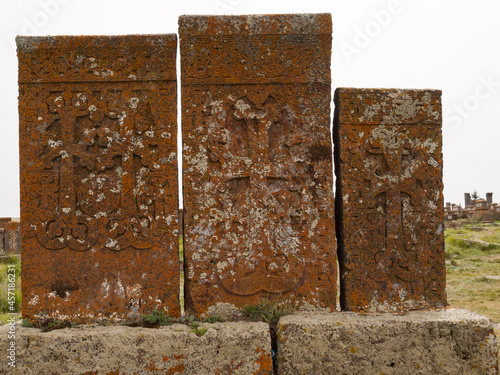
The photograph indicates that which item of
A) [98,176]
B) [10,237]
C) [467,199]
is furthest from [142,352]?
[467,199]

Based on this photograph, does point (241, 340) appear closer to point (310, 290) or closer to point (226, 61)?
point (310, 290)

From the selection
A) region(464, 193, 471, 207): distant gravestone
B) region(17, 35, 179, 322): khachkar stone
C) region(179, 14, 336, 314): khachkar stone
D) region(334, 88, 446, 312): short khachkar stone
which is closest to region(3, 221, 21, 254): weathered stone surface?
region(17, 35, 179, 322): khachkar stone

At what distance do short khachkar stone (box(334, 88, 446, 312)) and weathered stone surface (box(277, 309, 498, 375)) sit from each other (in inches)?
14.3

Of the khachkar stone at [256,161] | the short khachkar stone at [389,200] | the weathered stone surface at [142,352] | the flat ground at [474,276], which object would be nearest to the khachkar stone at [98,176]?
the khachkar stone at [256,161]

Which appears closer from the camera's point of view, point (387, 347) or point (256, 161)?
point (387, 347)

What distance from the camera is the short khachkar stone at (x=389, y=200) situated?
3.07 metres

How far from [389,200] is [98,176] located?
6.35ft

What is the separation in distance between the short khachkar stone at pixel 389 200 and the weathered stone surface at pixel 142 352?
83 cm

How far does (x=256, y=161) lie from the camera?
2984 millimetres

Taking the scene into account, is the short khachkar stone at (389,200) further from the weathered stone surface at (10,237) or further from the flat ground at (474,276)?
the weathered stone surface at (10,237)

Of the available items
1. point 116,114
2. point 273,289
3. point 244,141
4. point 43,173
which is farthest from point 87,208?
point 273,289

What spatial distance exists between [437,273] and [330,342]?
3.18 feet

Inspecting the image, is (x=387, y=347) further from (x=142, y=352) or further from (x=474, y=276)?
(x=474, y=276)

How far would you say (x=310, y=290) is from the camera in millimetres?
2969
